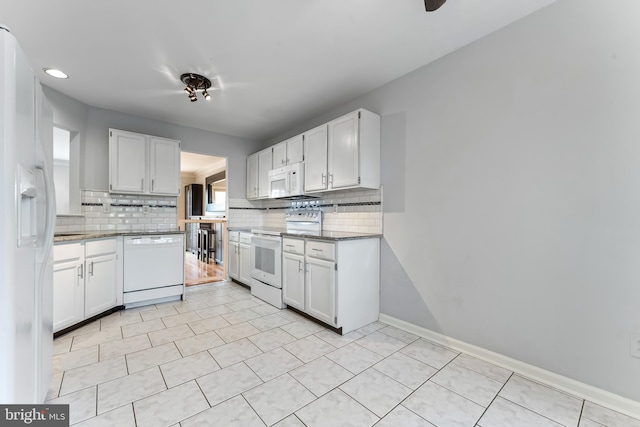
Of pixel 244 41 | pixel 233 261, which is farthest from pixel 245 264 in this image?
pixel 244 41

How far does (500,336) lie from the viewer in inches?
78.1

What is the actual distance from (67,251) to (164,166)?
161cm

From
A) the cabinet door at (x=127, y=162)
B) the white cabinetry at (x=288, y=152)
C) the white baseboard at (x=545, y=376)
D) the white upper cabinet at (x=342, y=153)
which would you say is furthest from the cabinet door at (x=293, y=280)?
the cabinet door at (x=127, y=162)

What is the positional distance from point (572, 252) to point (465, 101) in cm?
132

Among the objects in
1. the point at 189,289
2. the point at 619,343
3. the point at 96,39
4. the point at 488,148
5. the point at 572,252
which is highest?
the point at 96,39

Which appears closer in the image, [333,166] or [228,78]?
[228,78]

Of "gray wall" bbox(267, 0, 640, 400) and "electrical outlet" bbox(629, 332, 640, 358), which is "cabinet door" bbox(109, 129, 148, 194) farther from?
"electrical outlet" bbox(629, 332, 640, 358)

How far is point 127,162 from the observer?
3447 millimetres

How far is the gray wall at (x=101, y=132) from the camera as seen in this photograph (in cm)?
312

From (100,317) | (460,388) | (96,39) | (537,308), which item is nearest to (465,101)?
(537,308)

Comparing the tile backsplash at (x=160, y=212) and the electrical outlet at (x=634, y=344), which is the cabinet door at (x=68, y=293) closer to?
the tile backsplash at (x=160, y=212)

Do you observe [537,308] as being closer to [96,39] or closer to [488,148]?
[488,148]

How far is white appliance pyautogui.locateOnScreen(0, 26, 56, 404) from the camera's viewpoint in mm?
880

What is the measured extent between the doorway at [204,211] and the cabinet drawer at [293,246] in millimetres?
1960
